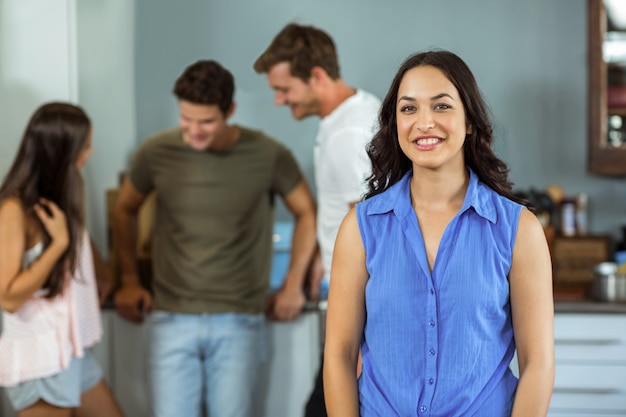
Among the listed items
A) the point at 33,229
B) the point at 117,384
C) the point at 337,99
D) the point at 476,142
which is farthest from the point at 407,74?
the point at 117,384

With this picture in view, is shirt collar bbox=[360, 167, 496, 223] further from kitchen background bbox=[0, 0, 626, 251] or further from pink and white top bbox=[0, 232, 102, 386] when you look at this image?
kitchen background bbox=[0, 0, 626, 251]

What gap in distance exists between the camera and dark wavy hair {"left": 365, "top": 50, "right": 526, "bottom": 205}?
164 centimetres

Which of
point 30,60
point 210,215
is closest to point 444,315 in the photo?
point 210,215

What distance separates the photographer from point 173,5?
4133 mm

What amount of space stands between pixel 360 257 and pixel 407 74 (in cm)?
34

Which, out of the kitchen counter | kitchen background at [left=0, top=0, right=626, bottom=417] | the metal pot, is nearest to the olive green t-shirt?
kitchen background at [left=0, top=0, right=626, bottom=417]

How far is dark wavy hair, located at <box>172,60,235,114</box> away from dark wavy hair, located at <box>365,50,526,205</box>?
1.26m

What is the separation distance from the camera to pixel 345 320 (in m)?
1.67

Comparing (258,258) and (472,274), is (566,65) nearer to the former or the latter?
(258,258)

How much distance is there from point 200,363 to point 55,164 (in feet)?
2.84

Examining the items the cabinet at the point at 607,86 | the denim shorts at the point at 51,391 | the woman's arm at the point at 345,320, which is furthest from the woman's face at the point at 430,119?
the cabinet at the point at 607,86

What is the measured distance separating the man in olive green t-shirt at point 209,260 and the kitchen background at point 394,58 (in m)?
0.78

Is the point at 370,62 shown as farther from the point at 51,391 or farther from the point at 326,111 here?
the point at 51,391

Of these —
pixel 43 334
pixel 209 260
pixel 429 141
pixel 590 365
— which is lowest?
pixel 590 365
